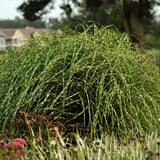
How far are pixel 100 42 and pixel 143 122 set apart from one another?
3.79ft

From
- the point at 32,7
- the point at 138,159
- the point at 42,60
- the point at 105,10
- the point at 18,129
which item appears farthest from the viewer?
the point at 105,10

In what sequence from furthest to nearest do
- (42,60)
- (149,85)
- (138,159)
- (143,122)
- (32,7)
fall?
(32,7), (149,85), (42,60), (143,122), (138,159)

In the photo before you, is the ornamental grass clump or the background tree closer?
the ornamental grass clump

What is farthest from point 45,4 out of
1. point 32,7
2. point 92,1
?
point 92,1

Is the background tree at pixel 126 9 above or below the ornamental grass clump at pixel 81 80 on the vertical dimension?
above

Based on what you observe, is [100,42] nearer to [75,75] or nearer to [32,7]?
[75,75]

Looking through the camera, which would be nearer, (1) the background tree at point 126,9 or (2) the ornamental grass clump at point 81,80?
(2) the ornamental grass clump at point 81,80

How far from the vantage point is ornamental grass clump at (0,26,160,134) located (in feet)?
8.52

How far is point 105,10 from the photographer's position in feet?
114

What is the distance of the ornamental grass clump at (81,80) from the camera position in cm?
260

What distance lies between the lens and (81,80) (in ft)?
9.18

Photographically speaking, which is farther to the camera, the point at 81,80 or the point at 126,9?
the point at 126,9

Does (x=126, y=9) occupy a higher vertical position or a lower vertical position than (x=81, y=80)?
higher

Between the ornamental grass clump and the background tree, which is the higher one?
the background tree
